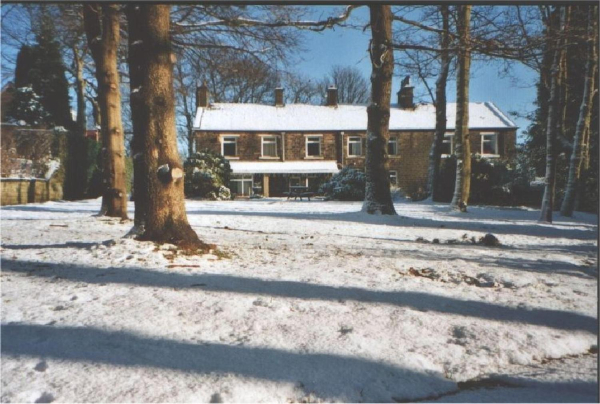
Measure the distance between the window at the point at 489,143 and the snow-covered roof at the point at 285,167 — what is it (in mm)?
8333

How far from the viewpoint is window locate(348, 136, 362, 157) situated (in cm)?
2212

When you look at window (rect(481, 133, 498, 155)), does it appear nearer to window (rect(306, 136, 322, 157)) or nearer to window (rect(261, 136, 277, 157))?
window (rect(306, 136, 322, 157))

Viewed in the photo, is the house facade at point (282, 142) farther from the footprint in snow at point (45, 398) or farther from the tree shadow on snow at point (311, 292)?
the footprint in snow at point (45, 398)

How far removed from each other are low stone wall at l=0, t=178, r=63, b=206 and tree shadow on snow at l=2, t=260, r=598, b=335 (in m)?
7.92

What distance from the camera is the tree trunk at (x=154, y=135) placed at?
3289 mm

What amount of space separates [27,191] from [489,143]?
61.0 feet

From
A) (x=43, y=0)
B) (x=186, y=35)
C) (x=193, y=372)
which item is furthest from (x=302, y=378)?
(x=186, y=35)

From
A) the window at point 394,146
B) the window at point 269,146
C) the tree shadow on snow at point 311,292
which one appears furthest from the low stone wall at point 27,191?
the window at point 394,146

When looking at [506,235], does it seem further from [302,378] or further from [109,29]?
[109,29]

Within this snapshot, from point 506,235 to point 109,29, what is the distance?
7.72 m

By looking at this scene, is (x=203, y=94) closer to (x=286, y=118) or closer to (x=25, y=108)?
(x=25, y=108)

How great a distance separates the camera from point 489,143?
653 inches

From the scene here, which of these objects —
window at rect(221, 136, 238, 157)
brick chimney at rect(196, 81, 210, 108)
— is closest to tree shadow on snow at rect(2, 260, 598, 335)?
brick chimney at rect(196, 81, 210, 108)

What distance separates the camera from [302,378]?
143cm
